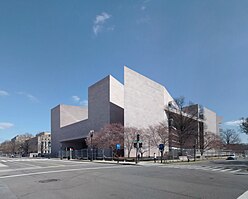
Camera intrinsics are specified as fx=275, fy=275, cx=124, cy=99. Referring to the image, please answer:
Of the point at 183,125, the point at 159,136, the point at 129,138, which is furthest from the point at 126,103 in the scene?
the point at 183,125

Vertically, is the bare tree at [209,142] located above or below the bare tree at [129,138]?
below

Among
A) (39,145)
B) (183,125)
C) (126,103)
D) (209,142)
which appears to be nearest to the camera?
(126,103)

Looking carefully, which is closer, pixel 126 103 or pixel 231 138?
pixel 126 103

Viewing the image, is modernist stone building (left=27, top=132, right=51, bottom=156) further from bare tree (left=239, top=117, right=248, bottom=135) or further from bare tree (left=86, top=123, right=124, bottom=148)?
bare tree (left=239, top=117, right=248, bottom=135)

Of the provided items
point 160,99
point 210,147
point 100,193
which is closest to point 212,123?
point 210,147

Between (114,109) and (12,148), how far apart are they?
128365 millimetres

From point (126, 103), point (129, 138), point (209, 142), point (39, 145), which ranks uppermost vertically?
point (126, 103)

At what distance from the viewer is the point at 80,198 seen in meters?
10.3

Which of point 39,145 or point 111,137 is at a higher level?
point 111,137

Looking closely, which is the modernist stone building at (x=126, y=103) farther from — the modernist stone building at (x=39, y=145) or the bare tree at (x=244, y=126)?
the modernist stone building at (x=39, y=145)

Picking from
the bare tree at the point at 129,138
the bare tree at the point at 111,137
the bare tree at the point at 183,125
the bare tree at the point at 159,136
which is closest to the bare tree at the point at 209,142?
the bare tree at the point at 183,125

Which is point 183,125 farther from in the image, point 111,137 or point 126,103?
point 111,137

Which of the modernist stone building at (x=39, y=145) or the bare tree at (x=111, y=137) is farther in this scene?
the modernist stone building at (x=39, y=145)

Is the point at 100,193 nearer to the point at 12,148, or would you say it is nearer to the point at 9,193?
the point at 9,193
